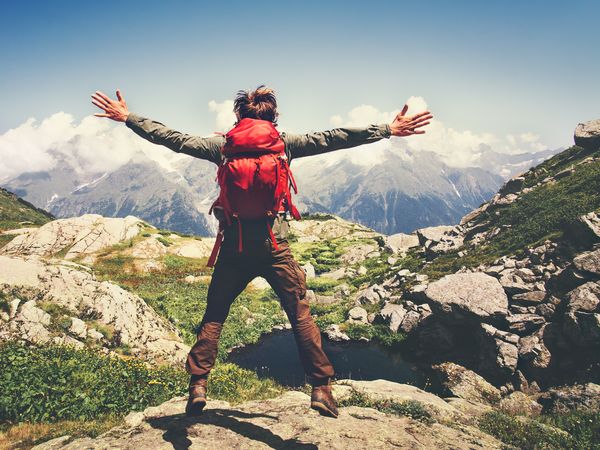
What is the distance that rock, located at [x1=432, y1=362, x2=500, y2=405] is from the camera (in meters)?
14.9

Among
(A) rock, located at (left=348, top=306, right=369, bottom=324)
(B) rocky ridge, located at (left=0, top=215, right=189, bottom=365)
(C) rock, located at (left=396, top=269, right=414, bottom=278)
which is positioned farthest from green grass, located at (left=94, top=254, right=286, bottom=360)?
(C) rock, located at (left=396, top=269, right=414, bottom=278)

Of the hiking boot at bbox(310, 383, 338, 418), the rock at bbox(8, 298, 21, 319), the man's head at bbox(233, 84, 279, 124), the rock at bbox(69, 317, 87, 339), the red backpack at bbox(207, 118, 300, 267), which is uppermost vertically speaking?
the man's head at bbox(233, 84, 279, 124)

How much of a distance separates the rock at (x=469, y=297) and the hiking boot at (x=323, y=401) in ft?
51.3

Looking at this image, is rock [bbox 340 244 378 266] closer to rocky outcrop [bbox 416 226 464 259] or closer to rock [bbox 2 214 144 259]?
rocky outcrop [bbox 416 226 464 259]

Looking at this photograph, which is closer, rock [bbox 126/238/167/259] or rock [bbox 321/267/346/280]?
rock [bbox 126/238/167/259]

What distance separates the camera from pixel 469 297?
18328 mm

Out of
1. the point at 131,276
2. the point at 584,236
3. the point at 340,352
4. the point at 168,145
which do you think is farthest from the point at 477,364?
the point at 131,276

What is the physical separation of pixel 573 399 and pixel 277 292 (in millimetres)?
13170

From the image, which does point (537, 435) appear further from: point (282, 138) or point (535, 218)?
point (535, 218)

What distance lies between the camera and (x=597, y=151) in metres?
36.3

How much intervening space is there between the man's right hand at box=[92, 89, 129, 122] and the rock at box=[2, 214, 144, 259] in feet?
132

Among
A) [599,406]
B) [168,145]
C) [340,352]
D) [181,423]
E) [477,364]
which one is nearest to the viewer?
[168,145]

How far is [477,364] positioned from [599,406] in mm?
6074

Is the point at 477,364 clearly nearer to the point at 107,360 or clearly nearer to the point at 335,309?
the point at 335,309
